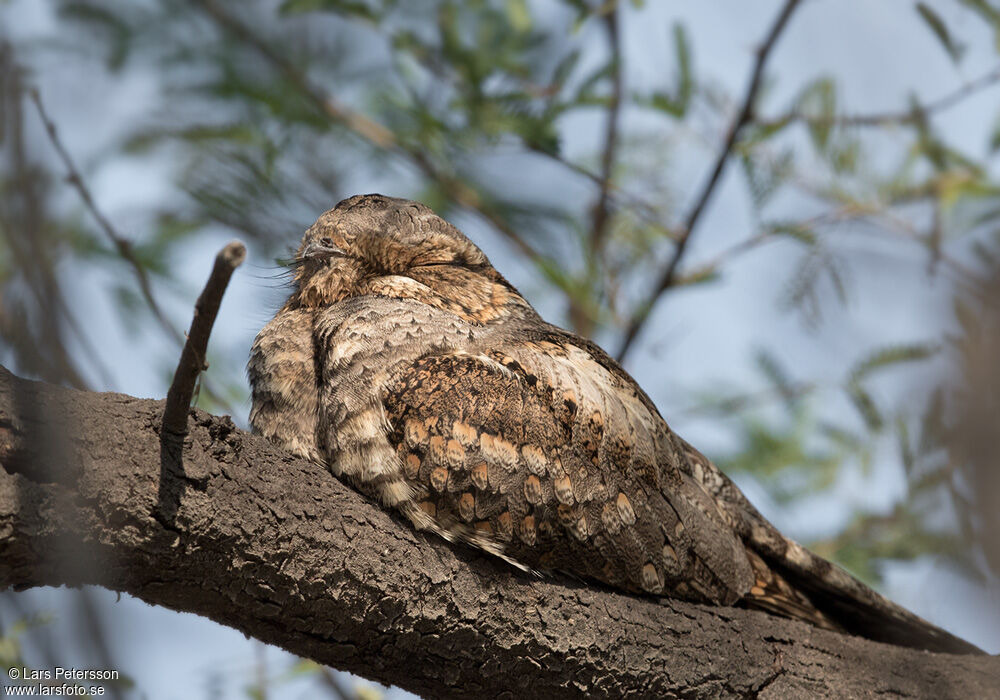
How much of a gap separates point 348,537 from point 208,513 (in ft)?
1.27

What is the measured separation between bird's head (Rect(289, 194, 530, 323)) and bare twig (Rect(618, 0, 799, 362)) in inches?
67.3

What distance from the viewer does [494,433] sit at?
2771 millimetres

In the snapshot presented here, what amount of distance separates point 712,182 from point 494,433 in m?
2.78

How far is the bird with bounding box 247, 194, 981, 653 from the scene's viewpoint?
2729 millimetres

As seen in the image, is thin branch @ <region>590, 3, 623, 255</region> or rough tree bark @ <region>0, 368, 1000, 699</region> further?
thin branch @ <region>590, 3, 623, 255</region>

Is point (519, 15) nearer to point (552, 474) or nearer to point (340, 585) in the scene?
point (552, 474)

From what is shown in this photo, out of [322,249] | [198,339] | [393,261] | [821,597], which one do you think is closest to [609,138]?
[393,261]

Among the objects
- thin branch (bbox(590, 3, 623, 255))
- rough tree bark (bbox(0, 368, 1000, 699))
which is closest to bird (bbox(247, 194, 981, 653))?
rough tree bark (bbox(0, 368, 1000, 699))

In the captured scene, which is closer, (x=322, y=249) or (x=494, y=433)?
(x=494, y=433)

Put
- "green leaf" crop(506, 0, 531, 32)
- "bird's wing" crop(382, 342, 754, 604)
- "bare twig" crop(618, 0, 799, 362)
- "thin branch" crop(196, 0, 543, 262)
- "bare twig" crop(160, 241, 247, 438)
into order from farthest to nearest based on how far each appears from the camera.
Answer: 1. "green leaf" crop(506, 0, 531, 32)
2. "thin branch" crop(196, 0, 543, 262)
3. "bare twig" crop(618, 0, 799, 362)
4. "bird's wing" crop(382, 342, 754, 604)
5. "bare twig" crop(160, 241, 247, 438)

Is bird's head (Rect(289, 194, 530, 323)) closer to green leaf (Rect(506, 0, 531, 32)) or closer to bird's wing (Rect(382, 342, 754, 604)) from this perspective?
bird's wing (Rect(382, 342, 754, 604))

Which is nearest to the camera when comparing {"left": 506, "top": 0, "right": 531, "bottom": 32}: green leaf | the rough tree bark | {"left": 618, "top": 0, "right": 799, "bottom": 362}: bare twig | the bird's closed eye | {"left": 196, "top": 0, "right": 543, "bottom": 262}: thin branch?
the rough tree bark

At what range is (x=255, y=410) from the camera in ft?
10.3

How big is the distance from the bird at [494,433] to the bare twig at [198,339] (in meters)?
0.65
